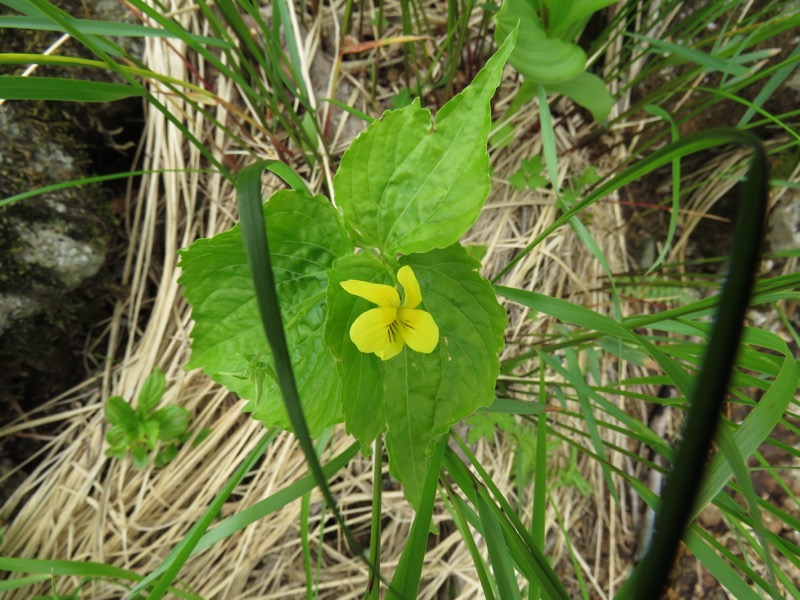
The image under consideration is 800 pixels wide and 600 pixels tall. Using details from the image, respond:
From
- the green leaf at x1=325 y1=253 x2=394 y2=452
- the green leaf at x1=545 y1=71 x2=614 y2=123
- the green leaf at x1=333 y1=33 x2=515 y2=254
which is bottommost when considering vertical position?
the green leaf at x1=325 y1=253 x2=394 y2=452

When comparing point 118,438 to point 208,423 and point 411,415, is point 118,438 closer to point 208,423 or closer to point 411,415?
point 208,423

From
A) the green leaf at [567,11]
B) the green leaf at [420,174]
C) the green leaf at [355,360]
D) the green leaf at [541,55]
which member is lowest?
the green leaf at [355,360]

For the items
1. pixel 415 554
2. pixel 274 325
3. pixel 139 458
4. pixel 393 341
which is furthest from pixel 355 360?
pixel 139 458

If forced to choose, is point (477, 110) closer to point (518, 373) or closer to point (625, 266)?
point (518, 373)

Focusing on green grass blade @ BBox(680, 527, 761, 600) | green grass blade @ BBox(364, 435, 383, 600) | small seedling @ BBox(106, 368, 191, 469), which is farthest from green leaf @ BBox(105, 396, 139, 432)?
green grass blade @ BBox(680, 527, 761, 600)

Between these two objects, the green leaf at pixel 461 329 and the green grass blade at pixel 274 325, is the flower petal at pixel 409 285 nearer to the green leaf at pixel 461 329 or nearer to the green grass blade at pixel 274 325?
the green leaf at pixel 461 329

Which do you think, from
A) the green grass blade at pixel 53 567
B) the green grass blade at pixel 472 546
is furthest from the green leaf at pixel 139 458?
the green grass blade at pixel 472 546

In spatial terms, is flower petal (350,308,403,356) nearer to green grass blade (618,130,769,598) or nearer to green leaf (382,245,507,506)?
green leaf (382,245,507,506)
